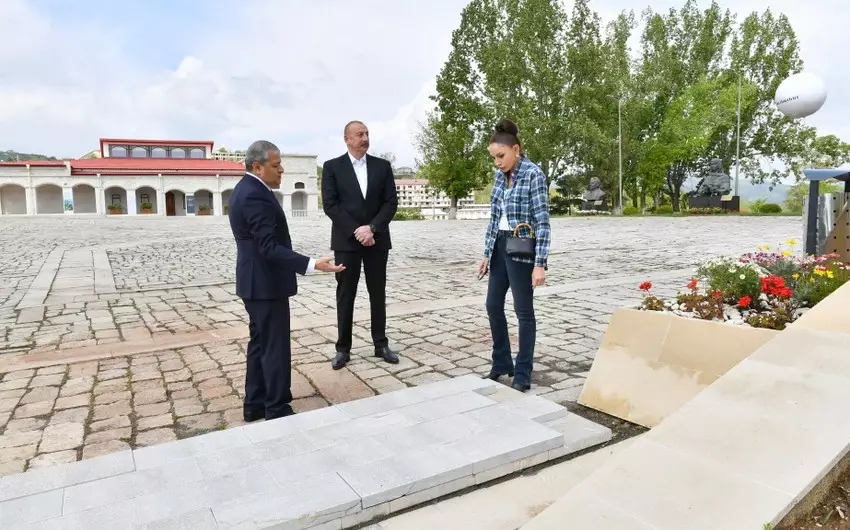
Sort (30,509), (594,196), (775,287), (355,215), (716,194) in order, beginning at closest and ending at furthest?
(30,509), (775,287), (355,215), (716,194), (594,196)

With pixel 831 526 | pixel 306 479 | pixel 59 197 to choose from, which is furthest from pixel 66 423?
pixel 59 197

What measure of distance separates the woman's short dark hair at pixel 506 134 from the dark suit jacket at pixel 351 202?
127 cm

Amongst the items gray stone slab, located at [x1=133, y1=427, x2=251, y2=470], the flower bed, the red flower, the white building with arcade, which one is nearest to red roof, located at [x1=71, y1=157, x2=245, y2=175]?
the white building with arcade

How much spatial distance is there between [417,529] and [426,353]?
2.87m

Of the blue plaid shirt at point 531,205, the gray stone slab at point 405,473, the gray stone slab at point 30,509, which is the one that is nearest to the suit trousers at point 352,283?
the blue plaid shirt at point 531,205

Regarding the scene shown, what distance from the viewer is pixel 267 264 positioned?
3611mm

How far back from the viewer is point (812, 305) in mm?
4172

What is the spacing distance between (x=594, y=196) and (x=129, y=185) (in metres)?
42.9

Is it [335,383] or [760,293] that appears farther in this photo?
[335,383]

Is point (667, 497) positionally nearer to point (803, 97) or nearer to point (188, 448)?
point (188, 448)

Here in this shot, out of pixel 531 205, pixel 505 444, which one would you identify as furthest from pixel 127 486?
pixel 531 205

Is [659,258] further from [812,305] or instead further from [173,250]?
[173,250]

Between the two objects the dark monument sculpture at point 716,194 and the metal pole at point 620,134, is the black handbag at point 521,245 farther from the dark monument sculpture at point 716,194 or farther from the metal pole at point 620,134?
the metal pole at point 620,134

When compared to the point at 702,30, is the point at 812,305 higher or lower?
lower
